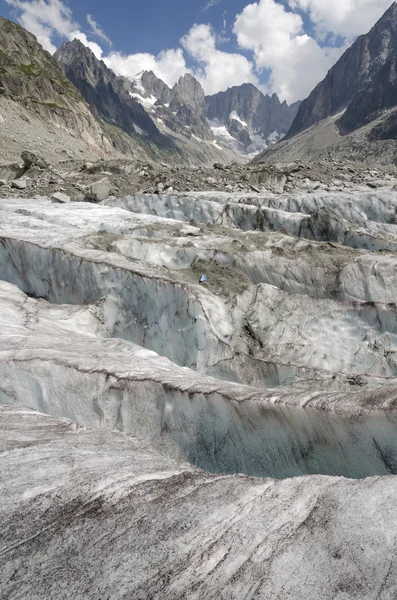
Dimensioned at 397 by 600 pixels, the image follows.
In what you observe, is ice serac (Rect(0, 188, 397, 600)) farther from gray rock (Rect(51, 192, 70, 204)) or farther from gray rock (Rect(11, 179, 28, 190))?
gray rock (Rect(11, 179, 28, 190))

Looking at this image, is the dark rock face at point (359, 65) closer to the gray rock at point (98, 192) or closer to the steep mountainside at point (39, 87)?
the steep mountainside at point (39, 87)

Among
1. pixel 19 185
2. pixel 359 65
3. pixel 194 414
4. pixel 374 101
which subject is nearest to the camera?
pixel 194 414

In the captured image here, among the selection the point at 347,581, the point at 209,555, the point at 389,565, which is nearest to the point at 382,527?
the point at 389,565

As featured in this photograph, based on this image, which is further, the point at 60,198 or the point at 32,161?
the point at 32,161

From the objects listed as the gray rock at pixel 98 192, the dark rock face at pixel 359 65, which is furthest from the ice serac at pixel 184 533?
the dark rock face at pixel 359 65

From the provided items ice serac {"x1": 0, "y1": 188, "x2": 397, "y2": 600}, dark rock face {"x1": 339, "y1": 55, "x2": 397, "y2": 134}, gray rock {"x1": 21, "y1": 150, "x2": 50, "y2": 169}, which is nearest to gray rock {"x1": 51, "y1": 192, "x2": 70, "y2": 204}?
ice serac {"x1": 0, "y1": 188, "x2": 397, "y2": 600}

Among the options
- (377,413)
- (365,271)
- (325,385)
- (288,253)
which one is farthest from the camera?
(288,253)

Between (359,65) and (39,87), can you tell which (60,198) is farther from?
(359,65)

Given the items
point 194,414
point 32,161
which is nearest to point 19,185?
point 32,161

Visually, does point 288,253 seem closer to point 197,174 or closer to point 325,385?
point 325,385
